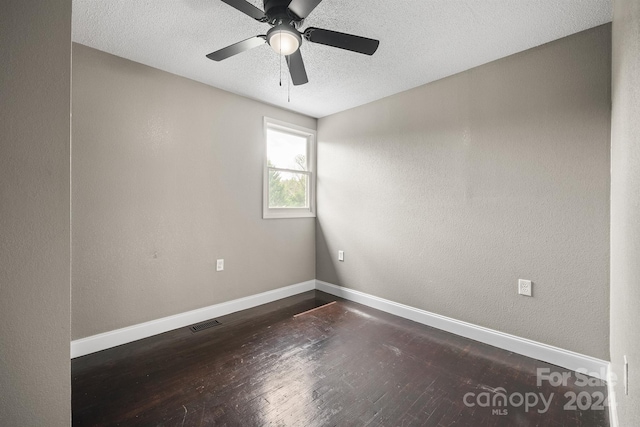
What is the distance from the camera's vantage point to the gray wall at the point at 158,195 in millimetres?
2309

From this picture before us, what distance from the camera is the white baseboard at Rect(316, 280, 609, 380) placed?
80.0 inches

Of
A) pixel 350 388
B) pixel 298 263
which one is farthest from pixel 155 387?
pixel 298 263

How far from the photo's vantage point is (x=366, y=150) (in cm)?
346

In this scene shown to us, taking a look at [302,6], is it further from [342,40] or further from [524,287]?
[524,287]

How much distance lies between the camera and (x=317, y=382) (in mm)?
1945

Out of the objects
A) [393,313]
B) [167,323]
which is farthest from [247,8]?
[393,313]

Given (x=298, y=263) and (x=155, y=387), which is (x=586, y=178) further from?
(x=155, y=387)

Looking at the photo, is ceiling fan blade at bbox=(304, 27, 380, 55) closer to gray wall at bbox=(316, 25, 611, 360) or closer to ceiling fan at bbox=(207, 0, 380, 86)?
ceiling fan at bbox=(207, 0, 380, 86)

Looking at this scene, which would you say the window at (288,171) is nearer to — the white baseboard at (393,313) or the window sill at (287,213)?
the window sill at (287,213)

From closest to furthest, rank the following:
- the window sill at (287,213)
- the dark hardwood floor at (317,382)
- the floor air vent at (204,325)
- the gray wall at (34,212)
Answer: the gray wall at (34,212), the dark hardwood floor at (317,382), the floor air vent at (204,325), the window sill at (287,213)

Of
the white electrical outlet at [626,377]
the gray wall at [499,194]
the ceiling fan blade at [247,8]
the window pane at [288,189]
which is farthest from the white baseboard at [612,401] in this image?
the window pane at [288,189]

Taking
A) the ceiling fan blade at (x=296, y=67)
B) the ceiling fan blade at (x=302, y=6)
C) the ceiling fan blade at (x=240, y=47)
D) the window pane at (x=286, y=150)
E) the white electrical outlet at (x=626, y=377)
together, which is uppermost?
the ceiling fan blade at (x=302, y=6)

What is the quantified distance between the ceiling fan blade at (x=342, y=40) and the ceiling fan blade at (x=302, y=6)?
Result: 0.32ft

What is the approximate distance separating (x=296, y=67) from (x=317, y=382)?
2.23 meters
